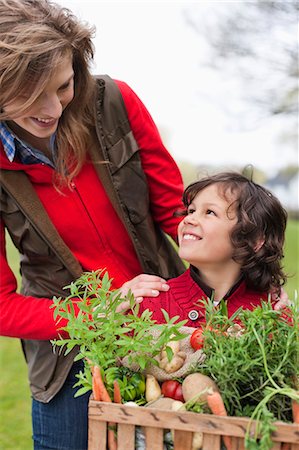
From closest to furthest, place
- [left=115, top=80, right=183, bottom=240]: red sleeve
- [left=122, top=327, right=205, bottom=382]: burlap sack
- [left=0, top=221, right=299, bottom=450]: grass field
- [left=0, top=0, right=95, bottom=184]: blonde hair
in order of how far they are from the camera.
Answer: [left=122, top=327, right=205, bottom=382]: burlap sack → [left=0, top=0, right=95, bottom=184]: blonde hair → [left=115, top=80, right=183, bottom=240]: red sleeve → [left=0, top=221, right=299, bottom=450]: grass field

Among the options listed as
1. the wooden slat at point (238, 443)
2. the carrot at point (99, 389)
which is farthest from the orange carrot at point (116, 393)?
the wooden slat at point (238, 443)

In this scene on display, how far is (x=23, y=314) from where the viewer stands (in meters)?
1.94

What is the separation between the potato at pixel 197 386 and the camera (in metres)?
1.32

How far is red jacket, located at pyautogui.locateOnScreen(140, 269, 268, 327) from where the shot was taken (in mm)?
1822

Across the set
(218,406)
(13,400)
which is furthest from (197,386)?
(13,400)

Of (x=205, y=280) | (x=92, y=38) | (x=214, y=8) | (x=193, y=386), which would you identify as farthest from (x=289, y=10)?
(x=193, y=386)

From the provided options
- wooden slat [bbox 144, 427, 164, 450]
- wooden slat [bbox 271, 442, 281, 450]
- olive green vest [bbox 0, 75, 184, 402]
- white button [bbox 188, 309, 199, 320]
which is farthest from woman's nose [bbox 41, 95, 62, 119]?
wooden slat [bbox 271, 442, 281, 450]

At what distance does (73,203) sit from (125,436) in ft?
2.80

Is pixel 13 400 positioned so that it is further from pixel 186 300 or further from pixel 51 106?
pixel 51 106

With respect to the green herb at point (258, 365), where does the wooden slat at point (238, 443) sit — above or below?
below

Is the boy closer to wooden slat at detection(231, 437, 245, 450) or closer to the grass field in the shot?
wooden slat at detection(231, 437, 245, 450)

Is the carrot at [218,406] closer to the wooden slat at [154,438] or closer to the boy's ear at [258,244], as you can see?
the wooden slat at [154,438]

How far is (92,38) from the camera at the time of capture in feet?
6.45

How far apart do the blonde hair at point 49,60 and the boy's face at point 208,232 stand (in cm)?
36
